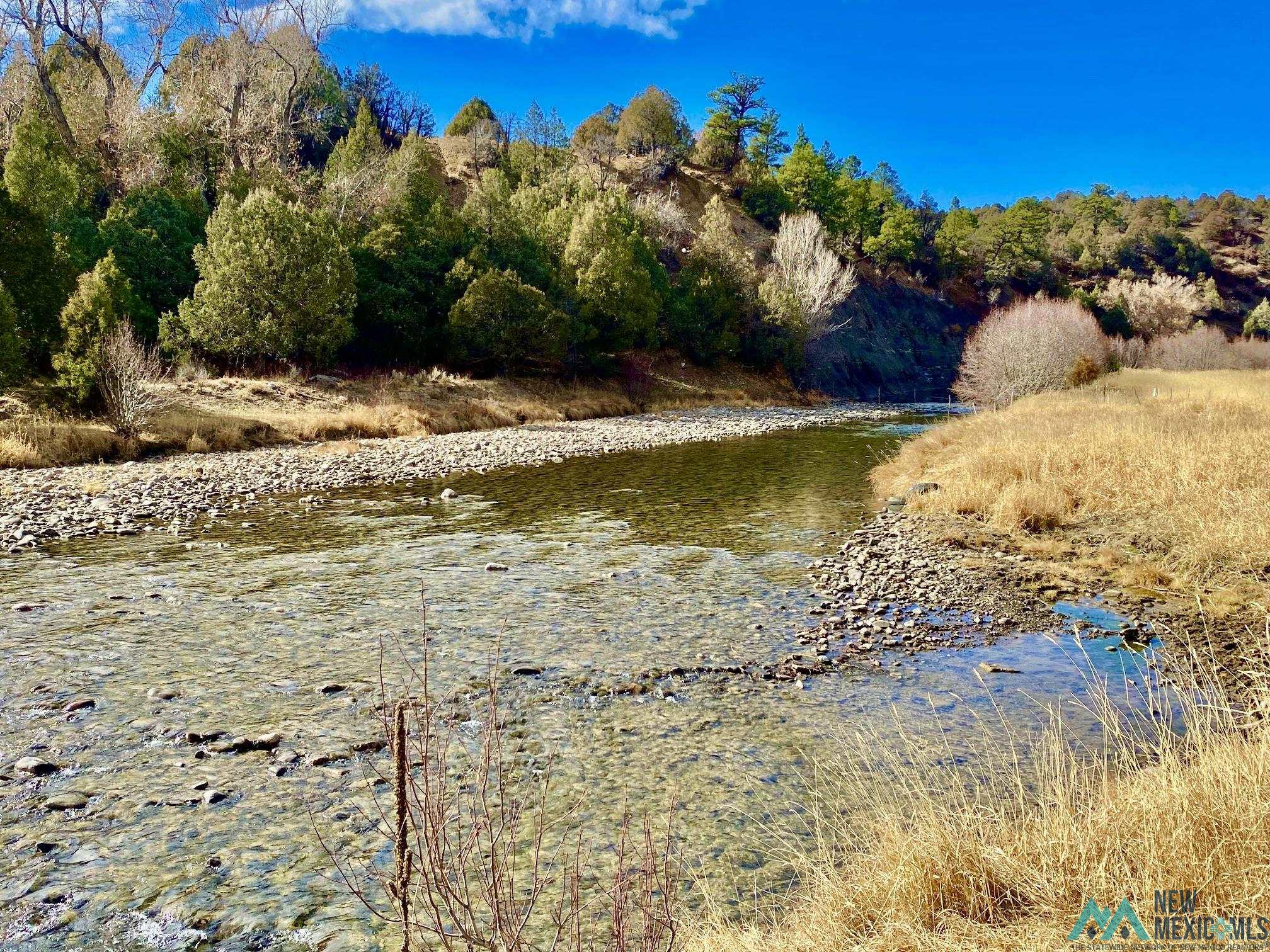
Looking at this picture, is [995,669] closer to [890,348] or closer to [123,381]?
[123,381]

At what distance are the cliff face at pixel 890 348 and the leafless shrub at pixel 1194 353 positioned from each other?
16.5 metres

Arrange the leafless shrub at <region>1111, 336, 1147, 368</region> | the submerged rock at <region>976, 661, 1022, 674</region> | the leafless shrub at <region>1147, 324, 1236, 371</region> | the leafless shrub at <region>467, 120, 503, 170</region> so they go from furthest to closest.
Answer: the leafless shrub at <region>467, 120, 503, 170</region> → the leafless shrub at <region>1147, 324, 1236, 371</region> → the leafless shrub at <region>1111, 336, 1147, 368</region> → the submerged rock at <region>976, 661, 1022, 674</region>

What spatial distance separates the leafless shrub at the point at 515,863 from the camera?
3791mm

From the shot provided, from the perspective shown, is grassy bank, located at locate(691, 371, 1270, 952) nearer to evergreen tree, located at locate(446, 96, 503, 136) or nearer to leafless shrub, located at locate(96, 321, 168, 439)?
leafless shrub, located at locate(96, 321, 168, 439)

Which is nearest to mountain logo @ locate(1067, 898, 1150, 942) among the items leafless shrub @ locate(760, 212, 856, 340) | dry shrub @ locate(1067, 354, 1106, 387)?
dry shrub @ locate(1067, 354, 1106, 387)

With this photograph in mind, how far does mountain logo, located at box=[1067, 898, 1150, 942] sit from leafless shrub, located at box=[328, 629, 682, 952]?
5.35 feet

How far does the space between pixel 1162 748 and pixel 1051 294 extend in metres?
112

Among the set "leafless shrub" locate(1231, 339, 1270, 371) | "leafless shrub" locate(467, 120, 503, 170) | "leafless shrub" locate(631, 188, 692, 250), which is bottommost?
"leafless shrub" locate(1231, 339, 1270, 371)

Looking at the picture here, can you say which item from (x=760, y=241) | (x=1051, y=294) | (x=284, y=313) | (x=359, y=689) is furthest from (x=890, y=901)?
(x=1051, y=294)

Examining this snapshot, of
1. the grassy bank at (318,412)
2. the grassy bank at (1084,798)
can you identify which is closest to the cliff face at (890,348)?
the grassy bank at (318,412)

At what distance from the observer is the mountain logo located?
297 cm

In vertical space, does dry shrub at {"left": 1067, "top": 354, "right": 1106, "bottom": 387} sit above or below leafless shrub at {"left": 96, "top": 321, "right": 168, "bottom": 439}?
above

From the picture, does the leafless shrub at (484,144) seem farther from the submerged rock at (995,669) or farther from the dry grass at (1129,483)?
the submerged rock at (995,669)

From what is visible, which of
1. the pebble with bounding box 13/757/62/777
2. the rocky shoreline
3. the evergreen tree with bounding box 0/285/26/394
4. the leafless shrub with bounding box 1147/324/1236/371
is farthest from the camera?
the leafless shrub with bounding box 1147/324/1236/371
